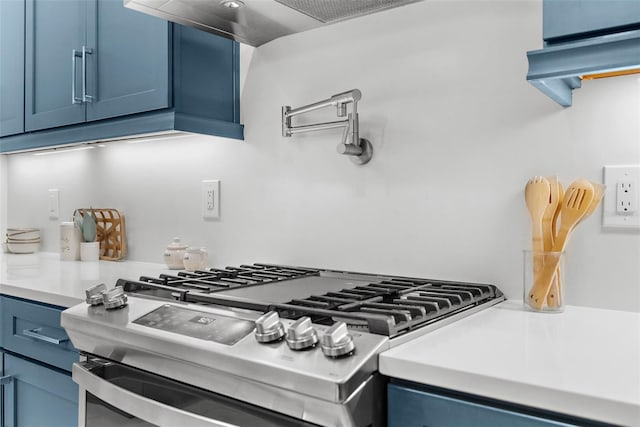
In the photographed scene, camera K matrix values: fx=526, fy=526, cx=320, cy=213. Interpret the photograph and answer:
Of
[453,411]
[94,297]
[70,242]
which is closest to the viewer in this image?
[453,411]

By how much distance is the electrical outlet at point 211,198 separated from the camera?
189 centimetres

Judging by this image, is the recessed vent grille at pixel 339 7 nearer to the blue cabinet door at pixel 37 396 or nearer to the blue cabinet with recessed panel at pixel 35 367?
the blue cabinet with recessed panel at pixel 35 367

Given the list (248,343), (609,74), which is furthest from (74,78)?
(609,74)

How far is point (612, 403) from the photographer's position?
64 cm

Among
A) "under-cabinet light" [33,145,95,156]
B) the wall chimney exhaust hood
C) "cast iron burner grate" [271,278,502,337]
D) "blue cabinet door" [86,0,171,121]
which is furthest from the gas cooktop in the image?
"under-cabinet light" [33,145,95,156]

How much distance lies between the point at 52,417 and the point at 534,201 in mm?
1436

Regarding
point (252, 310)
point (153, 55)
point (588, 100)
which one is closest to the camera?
point (252, 310)

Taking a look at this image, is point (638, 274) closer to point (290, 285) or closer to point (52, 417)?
point (290, 285)

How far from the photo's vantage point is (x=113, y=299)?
47.3 inches

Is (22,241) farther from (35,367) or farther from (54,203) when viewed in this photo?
(35,367)

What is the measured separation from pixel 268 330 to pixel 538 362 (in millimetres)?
420

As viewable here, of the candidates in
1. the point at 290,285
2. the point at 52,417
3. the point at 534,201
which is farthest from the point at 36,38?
the point at 534,201

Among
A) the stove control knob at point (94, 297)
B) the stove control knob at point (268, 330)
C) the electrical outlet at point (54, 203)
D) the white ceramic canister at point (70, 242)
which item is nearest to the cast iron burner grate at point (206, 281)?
the stove control knob at point (94, 297)

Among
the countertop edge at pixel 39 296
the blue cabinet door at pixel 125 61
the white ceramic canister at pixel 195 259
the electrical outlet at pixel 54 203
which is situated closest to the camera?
the countertop edge at pixel 39 296
